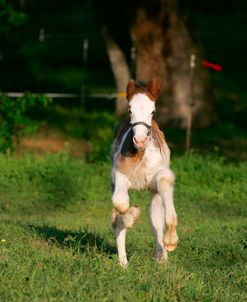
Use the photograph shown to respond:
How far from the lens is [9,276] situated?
317 inches

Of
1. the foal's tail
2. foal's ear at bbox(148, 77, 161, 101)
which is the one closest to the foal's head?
foal's ear at bbox(148, 77, 161, 101)

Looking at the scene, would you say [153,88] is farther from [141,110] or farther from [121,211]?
[121,211]

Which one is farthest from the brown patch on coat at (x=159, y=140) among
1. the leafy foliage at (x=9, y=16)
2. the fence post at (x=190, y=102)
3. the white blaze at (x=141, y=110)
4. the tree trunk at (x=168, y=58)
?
the tree trunk at (x=168, y=58)

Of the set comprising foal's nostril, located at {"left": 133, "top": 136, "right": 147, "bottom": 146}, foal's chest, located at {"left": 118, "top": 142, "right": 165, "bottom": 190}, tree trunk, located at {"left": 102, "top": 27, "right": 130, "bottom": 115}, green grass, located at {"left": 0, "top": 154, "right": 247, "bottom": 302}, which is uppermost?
foal's nostril, located at {"left": 133, "top": 136, "right": 147, "bottom": 146}

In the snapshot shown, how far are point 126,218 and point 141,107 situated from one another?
3.34ft

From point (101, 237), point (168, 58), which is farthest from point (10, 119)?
point (101, 237)

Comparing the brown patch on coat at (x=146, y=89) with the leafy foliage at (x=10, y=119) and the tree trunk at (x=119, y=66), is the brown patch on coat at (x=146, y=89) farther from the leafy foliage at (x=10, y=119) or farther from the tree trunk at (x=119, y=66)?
the tree trunk at (x=119, y=66)

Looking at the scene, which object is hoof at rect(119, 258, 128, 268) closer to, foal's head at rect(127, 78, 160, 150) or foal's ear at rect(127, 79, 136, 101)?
foal's head at rect(127, 78, 160, 150)

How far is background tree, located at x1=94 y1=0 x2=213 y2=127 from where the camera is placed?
20.1m

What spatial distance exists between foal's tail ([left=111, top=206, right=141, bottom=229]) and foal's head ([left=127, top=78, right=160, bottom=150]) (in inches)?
27.9

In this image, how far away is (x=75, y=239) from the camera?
10.4 metres

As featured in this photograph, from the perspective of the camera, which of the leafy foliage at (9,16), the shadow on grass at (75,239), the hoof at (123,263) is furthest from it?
the leafy foliage at (9,16)

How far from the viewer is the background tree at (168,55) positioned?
20078 mm

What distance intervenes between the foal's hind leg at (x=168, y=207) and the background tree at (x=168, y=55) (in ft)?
34.7
